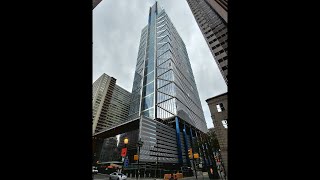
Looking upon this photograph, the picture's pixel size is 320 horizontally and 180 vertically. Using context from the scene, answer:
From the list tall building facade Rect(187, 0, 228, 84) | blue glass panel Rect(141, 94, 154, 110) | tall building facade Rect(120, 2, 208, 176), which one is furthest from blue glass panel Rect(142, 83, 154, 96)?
tall building facade Rect(187, 0, 228, 84)

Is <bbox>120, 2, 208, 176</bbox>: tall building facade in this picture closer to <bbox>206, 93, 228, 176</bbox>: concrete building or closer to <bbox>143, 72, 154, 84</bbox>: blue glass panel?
<bbox>143, 72, 154, 84</bbox>: blue glass panel

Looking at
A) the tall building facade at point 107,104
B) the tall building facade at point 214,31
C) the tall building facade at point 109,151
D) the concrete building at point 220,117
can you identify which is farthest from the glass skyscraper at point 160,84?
the concrete building at point 220,117

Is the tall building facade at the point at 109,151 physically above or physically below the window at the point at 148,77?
below

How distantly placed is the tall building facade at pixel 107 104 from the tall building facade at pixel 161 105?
1036 inches

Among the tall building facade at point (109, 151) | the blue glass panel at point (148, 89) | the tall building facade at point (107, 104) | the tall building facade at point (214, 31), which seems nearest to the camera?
the tall building facade at point (214, 31)

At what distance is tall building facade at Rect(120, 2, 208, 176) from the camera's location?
172 ft

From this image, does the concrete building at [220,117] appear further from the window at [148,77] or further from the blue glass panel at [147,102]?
the window at [148,77]

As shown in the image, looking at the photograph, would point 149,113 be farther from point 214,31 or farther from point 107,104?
point 107,104

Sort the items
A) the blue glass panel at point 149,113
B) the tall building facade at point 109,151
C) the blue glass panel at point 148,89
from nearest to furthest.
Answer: the tall building facade at point 109,151, the blue glass panel at point 149,113, the blue glass panel at point 148,89

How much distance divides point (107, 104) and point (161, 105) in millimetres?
52219

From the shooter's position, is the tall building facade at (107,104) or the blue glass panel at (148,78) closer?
the blue glass panel at (148,78)

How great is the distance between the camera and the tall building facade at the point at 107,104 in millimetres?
106750
